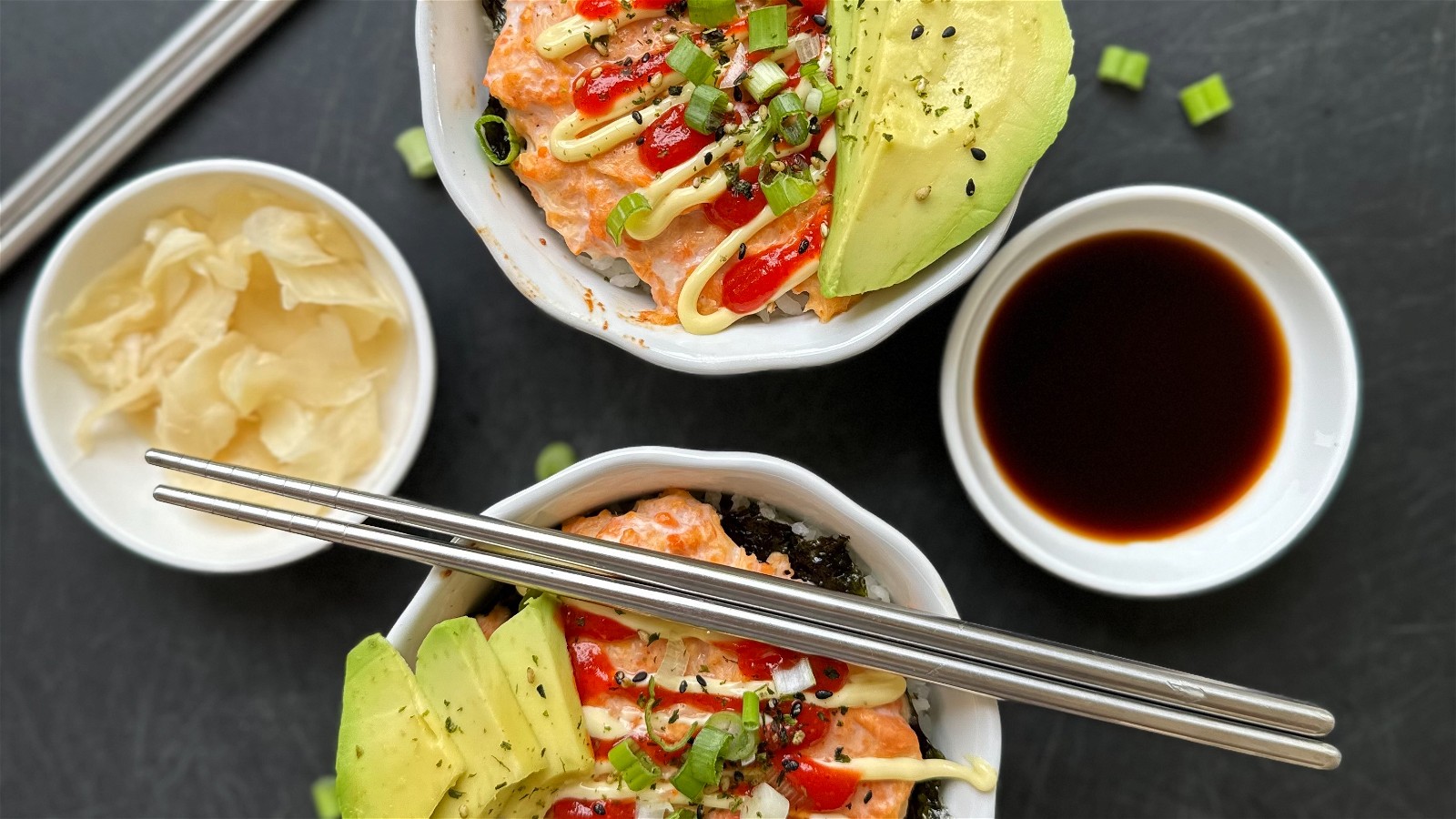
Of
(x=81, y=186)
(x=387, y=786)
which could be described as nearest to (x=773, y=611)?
(x=387, y=786)

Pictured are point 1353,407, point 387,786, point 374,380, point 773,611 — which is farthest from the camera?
point 374,380

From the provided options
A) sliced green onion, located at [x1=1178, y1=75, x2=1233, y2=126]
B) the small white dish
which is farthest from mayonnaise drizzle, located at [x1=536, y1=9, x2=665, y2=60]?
sliced green onion, located at [x1=1178, y1=75, x2=1233, y2=126]

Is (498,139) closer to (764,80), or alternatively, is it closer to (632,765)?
(764,80)

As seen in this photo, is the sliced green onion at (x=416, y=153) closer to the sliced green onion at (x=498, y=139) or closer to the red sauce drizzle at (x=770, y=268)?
the sliced green onion at (x=498, y=139)

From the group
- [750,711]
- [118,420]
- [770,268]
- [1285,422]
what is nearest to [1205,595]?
[1285,422]

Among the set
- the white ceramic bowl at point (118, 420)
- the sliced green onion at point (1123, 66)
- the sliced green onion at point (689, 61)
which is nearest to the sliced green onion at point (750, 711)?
the white ceramic bowl at point (118, 420)

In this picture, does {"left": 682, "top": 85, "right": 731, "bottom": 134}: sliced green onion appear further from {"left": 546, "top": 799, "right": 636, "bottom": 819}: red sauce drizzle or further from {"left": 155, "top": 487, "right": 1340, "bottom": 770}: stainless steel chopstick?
{"left": 546, "top": 799, "right": 636, "bottom": 819}: red sauce drizzle

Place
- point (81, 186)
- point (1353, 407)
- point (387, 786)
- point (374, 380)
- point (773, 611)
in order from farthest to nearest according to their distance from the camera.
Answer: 1. point (81, 186)
2. point (374, 380)
3. point (1353, 407)
4. point (773, 611)
5. point (387, 786)

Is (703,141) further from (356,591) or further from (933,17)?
(356,591)
